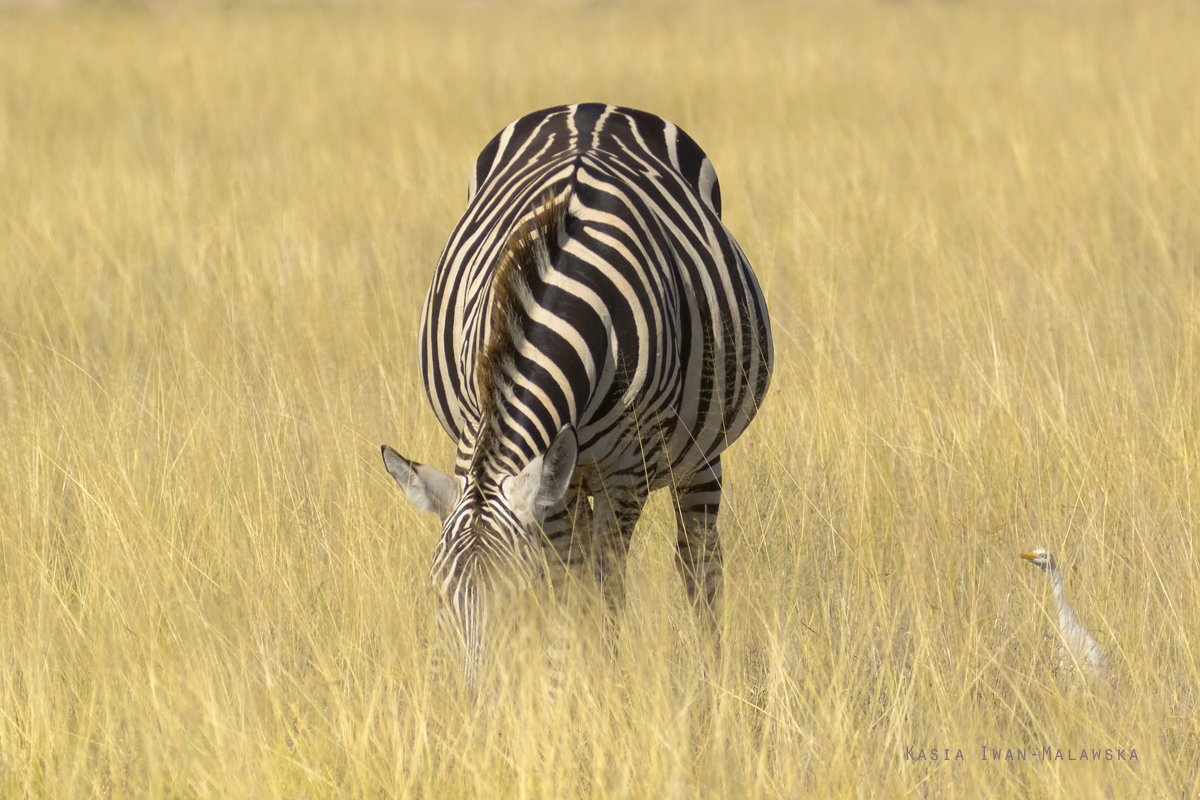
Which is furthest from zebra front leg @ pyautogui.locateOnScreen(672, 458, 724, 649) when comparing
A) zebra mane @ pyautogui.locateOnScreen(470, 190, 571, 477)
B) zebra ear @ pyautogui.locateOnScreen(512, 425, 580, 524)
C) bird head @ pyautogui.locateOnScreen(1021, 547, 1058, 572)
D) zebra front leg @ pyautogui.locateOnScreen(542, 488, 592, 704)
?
zebra ear @ pyautogui.locateOnScreen(512, 425, 580, 524)

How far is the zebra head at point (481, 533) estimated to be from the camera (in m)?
1.96

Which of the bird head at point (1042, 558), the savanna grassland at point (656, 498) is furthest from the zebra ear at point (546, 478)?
the bird head at point (1042, 558)

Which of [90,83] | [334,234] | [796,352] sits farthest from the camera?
[90,83]

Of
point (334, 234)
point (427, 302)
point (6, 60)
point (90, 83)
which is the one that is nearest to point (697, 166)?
point (427, 302)

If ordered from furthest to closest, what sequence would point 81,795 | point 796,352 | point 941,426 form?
point 796,352
point 941,426
point 81,795

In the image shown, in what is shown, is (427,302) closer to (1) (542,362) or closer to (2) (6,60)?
(1) (542,362)

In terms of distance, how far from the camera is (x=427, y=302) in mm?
3145

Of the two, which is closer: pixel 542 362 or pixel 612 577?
pixel 542 362

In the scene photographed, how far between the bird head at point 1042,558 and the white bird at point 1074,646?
5 cm

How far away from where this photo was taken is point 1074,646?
2.77 metres

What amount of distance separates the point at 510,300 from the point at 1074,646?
1.56 meters

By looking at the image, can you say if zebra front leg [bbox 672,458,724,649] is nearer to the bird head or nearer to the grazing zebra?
the grazing zebra

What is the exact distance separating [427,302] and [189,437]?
113 cm

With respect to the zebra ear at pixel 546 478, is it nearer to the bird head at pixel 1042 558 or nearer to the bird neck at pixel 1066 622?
the bird neck at pixel 1066 622
